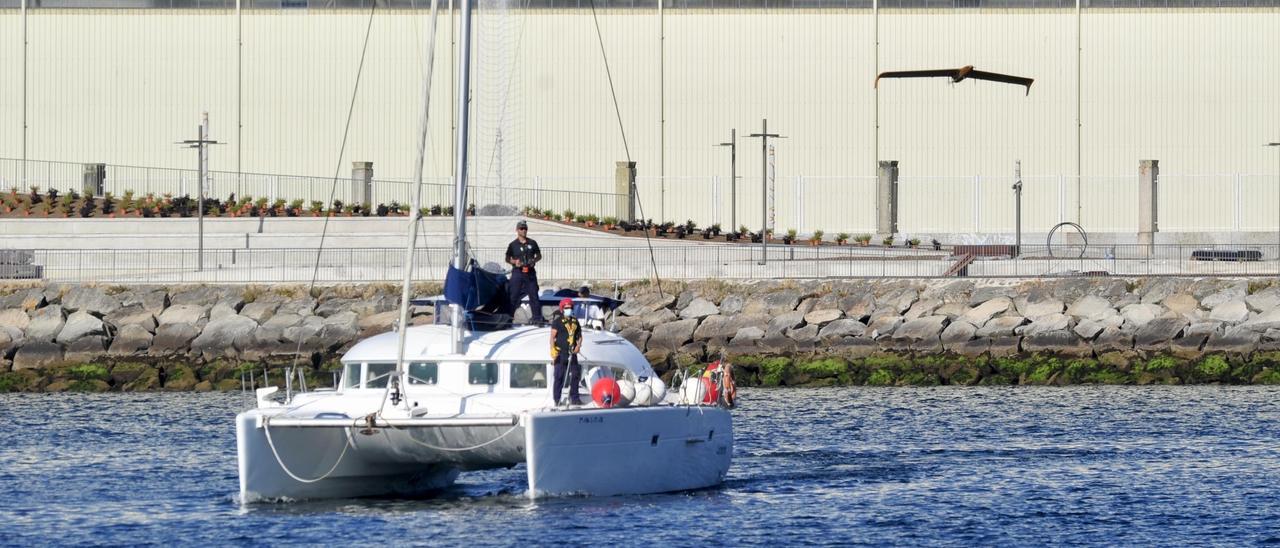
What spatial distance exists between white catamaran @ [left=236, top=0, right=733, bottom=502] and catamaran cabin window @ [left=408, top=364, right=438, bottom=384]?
0.02 metres

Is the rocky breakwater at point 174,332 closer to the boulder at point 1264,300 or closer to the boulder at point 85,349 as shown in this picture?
the boulder at point 85,349

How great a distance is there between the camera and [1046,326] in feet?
144

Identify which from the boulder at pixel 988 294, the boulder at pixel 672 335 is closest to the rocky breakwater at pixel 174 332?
the boulder at pixel 672 335

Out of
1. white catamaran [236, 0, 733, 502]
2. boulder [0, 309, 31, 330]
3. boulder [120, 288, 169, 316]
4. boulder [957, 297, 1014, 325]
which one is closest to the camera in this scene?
white catamaran [236, 0, 733, 502]

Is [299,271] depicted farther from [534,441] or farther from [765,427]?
[534,441]

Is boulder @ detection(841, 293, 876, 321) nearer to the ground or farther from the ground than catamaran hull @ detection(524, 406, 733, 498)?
farther from the ground

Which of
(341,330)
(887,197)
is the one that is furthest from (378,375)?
(887,197)

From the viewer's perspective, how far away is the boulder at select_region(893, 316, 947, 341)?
145 ft

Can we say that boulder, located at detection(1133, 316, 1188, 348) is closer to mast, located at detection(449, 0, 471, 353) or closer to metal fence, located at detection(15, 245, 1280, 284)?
metal fence, located at detection(15, 245, 1280, 284)

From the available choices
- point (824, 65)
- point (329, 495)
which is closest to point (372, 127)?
point (824, 65)

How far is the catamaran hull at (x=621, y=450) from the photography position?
71.8 ft

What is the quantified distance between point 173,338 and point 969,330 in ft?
57.0

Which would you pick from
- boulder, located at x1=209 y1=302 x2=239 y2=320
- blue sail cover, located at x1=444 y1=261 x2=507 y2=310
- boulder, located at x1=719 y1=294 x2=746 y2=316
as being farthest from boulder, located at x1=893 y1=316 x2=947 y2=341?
blue sail cover, located at x1=444 y1=261 x2=507 y2=310

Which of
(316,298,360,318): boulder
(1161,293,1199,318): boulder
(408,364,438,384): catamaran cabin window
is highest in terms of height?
(1161,293,1199,318): boulder
